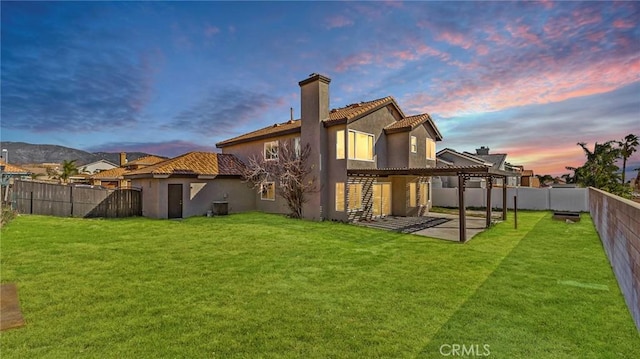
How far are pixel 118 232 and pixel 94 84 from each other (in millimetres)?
11795

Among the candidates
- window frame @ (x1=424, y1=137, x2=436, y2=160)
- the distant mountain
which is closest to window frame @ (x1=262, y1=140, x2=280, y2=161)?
window frame @ (x1=424, y1=137, x2=436, y2=160)

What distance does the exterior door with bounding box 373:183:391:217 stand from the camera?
17.2 metres

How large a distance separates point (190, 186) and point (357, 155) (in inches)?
401

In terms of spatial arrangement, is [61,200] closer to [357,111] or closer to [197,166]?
[197,166]

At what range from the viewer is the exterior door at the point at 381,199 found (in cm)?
Answer: 1725

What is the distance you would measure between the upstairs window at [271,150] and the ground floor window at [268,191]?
1744mm

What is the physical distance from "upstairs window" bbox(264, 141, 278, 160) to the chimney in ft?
10.6

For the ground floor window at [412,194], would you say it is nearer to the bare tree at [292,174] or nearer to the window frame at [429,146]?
the window frame at [429,146]

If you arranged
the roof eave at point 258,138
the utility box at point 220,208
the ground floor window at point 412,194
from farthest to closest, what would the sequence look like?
the ground floor window at point 412,194 → the utility box at point 220,208 → the roof eave at point 258,138

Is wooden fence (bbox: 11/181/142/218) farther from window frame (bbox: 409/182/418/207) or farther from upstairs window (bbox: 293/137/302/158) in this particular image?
window frame (bbox: 409/182/418/207)

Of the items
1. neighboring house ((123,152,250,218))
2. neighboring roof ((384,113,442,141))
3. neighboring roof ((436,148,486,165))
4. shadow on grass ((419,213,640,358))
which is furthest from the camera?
neighboring roof ((436,148,486,165))

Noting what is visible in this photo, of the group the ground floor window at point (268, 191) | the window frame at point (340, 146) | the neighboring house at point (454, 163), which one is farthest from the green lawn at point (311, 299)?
the neighboring house at point (454, 163)

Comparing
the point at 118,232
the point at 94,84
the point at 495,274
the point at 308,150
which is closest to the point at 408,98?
the point at 308,150

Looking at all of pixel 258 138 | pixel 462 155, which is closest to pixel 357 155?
pixel 258 138
